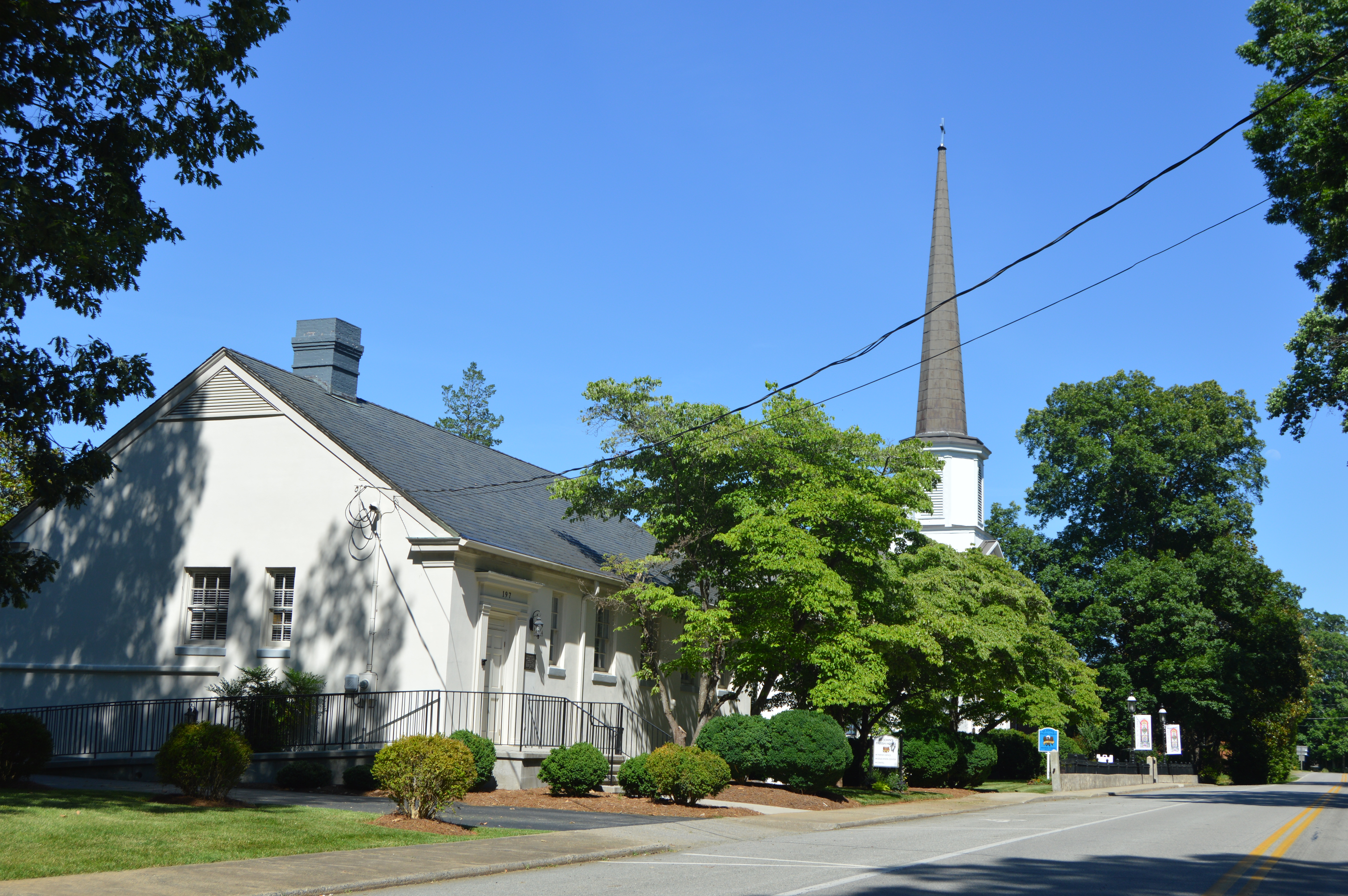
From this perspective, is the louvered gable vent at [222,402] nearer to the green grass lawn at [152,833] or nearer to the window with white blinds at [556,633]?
the window with white blinds at [556,633]

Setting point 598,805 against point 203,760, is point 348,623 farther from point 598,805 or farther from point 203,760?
point 203,760

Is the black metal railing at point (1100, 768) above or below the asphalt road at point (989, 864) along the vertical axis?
below

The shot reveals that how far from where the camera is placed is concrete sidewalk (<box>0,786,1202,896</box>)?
29.6 feet

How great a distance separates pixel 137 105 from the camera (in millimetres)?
14641

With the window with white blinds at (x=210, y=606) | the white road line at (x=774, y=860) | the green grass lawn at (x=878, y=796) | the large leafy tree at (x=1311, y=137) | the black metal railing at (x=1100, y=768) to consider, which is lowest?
the black metal railing at (x=1100, y=768)

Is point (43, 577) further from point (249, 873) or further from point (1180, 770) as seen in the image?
point (1180, 770)

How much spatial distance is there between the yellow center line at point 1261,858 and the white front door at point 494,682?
12288mm

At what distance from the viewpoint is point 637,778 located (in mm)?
18984

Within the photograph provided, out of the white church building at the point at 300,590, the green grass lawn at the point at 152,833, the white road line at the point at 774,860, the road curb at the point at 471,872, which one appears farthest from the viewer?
the white church building at the point at 300,590

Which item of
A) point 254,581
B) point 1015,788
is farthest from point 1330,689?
point 254,581

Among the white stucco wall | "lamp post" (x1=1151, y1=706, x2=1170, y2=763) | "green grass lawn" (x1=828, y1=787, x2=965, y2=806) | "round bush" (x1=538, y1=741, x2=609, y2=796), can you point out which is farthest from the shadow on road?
"lamp post" (x1=1151, y1=706, x2=1170, y2=763)

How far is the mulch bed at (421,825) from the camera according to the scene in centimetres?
1334

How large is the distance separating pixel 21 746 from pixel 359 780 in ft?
16.2

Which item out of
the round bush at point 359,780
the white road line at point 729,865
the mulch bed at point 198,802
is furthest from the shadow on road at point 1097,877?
the round bush at point 359,780
